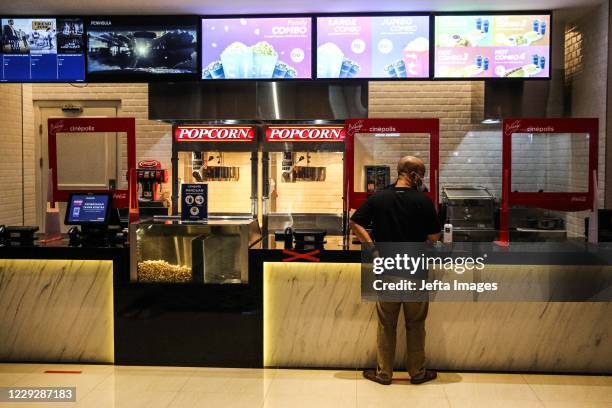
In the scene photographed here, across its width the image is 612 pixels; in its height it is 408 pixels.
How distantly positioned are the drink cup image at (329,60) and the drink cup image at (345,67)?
3cm

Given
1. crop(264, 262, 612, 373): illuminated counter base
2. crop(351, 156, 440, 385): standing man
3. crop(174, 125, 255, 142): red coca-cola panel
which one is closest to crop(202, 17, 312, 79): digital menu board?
crop(174, 125, 255, 142): red coca-cola panel

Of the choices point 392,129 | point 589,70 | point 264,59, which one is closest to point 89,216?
point 264,59

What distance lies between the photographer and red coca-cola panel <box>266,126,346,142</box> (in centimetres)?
779

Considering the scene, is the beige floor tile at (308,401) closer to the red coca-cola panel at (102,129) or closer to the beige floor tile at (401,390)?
the beige floor tile at (401,390)

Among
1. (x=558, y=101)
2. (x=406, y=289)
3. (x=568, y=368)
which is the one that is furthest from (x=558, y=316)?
(x=558, y=101)

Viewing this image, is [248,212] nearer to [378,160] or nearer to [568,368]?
[378,160]

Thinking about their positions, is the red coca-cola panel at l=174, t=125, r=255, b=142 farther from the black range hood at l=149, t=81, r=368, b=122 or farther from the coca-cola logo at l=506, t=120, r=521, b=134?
the coca-cola logo at l=506, t=120, r=521, b=134

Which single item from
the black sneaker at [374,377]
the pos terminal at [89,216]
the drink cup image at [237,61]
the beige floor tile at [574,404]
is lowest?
the beige floor tile at [574,404]

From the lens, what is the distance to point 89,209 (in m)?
5.70

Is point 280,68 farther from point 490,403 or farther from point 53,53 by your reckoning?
point 490,403

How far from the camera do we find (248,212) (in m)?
8.10

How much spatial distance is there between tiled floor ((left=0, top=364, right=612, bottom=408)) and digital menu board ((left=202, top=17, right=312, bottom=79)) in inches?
107

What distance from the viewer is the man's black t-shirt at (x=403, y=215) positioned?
490cm

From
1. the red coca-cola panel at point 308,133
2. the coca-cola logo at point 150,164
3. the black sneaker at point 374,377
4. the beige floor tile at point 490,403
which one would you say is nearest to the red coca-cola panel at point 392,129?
the black sneaker at point 374,377
